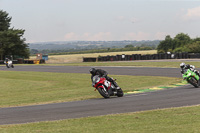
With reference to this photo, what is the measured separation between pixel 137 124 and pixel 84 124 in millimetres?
1356

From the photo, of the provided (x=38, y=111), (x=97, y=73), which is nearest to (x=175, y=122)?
(x=38, y=111)

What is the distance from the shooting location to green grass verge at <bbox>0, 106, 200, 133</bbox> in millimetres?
7453

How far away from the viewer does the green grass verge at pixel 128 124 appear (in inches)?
293

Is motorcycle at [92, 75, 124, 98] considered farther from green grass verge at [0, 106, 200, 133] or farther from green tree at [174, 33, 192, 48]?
green tree at [174, 33, 192, 48]

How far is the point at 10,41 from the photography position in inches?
3413

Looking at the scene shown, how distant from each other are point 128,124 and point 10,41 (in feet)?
270

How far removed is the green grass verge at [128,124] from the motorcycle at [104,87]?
4.61m

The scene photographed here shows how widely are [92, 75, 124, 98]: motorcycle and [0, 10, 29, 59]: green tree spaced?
7162 centimetres

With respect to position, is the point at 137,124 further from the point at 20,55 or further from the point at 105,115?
the point at 20,55

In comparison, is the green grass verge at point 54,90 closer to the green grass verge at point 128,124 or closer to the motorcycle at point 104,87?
the motorcycle at point 104,87

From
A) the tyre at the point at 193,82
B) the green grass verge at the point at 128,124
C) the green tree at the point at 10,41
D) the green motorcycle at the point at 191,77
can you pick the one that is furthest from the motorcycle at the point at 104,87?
the green tree at the point at 10,41

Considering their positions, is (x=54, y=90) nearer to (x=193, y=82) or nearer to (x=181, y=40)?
(x=193, y=82)

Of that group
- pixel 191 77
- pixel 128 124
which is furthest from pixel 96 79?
pixel 128 124

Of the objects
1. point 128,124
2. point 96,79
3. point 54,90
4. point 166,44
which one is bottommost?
point 54,90
